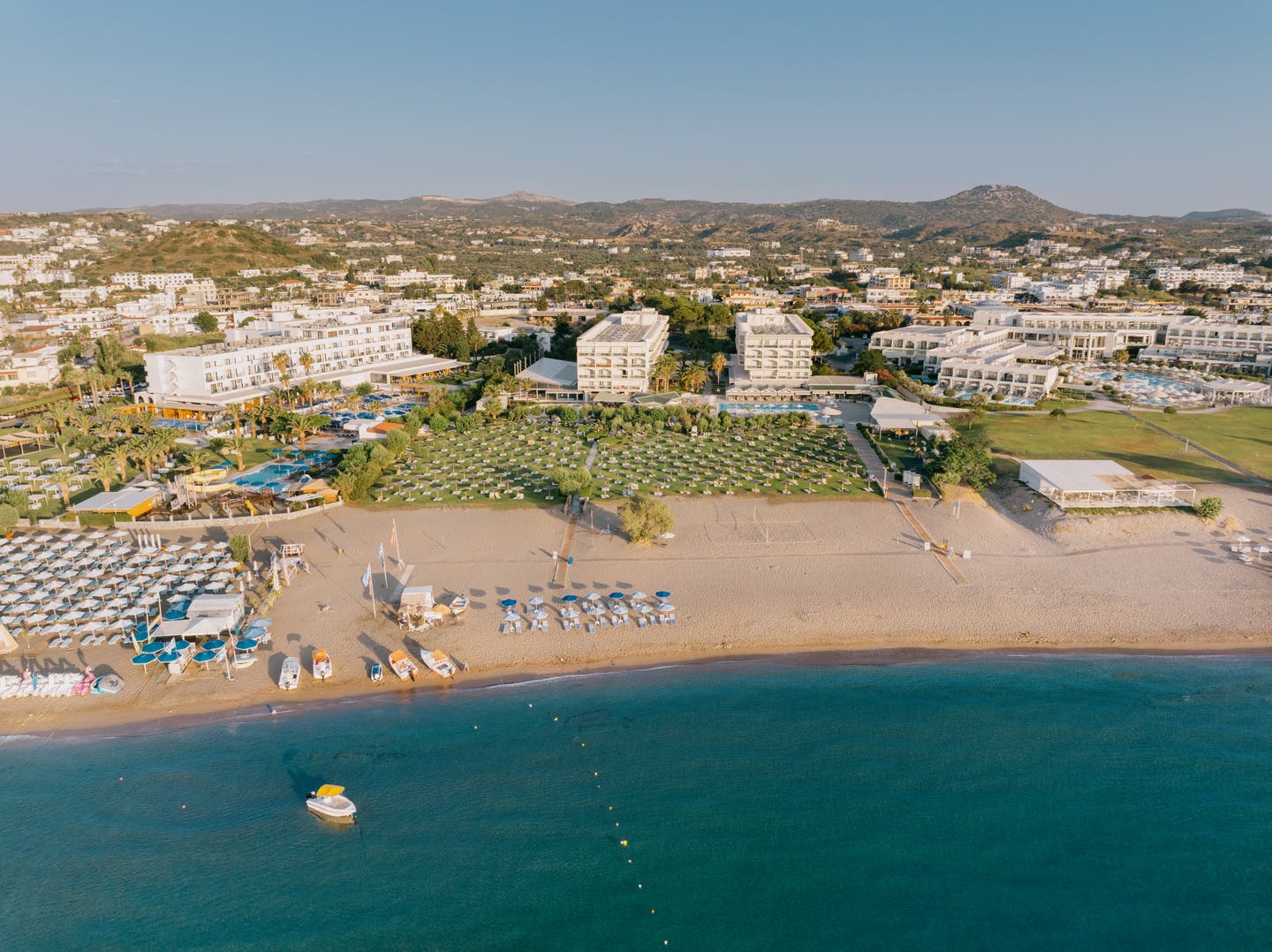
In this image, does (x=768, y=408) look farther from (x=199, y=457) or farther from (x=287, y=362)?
(x=287, y=362)

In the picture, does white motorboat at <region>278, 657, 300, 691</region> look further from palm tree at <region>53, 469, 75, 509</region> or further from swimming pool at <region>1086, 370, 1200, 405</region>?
swimming pool at <region>1086, 370, 1200, 405</region>

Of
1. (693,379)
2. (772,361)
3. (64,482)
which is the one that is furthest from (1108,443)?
(64,482)

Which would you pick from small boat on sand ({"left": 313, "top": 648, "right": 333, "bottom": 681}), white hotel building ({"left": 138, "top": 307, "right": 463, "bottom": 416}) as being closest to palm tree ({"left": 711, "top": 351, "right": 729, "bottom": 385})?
white hotel building ({"left": 138, "top": 307, "right": 463, "bottom": 416})

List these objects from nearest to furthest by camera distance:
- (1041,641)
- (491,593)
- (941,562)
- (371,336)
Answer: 1. (1041,641)
2. (491,593)
3. (941,562)
4. (371,336)

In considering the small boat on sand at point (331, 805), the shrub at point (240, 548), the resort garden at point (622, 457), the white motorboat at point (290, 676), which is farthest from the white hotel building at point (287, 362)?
the small boat on sand at point (331, 805)

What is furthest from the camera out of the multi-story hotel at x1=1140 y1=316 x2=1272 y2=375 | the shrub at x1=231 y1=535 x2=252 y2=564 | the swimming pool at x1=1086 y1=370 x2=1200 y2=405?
the multi-story hotel at x1=1140 y1=316 x2=1272 y2=375

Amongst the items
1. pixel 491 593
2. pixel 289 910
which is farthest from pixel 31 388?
pixel 289 910

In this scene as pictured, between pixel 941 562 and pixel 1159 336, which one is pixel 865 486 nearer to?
pixel 941 562
